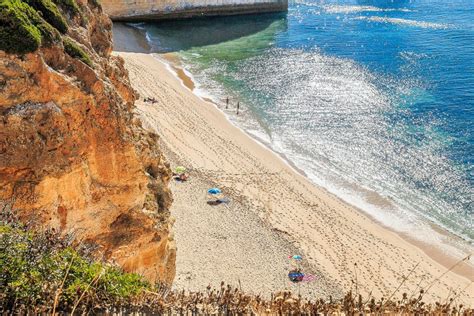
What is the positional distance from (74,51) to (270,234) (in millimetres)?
12749

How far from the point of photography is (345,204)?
2477 centimetres

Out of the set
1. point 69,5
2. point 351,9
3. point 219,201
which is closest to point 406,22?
point 351,9

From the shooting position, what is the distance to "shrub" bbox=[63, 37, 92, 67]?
10.0 m

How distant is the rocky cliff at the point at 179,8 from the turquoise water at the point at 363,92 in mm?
1389

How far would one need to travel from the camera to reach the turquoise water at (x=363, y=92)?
1035 inches

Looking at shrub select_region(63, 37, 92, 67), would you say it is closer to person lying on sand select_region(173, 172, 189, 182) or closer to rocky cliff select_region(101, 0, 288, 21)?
person lying on sand select_region(173, 172, 189, 182)

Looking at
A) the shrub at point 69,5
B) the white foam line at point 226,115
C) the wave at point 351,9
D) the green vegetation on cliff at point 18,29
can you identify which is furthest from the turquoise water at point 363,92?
the green vegetation on cliff at point 18,29

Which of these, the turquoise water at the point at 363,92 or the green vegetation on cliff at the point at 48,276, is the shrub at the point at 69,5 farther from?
the turquoise water at the point at 363,92

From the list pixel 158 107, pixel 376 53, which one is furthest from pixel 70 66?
pixel 376 53

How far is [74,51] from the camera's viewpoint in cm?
1006

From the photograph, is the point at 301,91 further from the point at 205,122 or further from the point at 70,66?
the point at 70,66

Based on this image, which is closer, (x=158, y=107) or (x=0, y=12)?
(x=0, y=12)

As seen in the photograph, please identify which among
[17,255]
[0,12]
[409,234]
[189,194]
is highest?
[0,12]

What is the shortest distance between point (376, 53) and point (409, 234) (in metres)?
27.2
